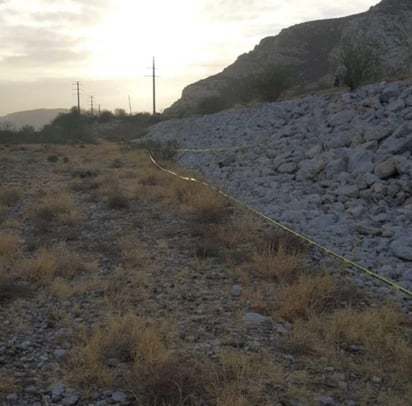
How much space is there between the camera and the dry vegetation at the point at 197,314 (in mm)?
4172

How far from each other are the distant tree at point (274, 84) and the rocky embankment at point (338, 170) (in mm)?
7997

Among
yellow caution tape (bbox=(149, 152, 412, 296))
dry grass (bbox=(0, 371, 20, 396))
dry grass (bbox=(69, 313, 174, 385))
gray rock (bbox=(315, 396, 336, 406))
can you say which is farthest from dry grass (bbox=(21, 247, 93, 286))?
gray rock (bbox=(315, 396, 336, 406))

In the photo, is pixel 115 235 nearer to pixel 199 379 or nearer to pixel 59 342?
pixel 59 342

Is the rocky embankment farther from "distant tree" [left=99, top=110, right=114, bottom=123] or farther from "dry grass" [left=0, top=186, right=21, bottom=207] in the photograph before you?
"distant tree" [left=99, top=110, right=114, bottom=123]

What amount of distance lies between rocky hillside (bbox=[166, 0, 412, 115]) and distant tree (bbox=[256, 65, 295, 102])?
32871 mm

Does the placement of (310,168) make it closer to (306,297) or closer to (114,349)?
(306,297)

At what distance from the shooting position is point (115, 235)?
898cm

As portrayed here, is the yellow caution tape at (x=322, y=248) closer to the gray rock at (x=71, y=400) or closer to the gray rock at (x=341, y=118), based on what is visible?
the gray rock at (x=71, y=400)

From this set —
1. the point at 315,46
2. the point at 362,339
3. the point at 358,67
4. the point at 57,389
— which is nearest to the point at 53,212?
the point at 57,389

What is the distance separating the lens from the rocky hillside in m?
65.6

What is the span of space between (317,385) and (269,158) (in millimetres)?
10312

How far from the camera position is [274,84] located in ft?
88.1

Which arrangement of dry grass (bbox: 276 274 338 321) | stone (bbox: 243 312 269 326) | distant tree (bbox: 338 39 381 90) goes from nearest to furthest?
stone (bbox: 243 312 269 326), dry grass (bbox: 276 274 338 321), distant tree (bbox: 338 39 381 90)

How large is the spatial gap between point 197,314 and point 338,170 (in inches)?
252
